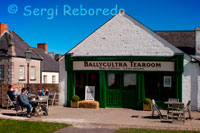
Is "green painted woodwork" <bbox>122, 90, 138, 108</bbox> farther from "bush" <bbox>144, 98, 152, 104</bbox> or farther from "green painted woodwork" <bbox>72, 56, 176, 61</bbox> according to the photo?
"green painted woodwork" <bbox>72, 56, 176, 61</bbox>

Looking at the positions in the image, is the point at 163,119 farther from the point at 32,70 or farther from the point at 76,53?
the point at 32,70

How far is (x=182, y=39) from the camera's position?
1841cm

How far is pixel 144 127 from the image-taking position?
10.2 metres

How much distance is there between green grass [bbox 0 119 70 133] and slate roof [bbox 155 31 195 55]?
10675 mm

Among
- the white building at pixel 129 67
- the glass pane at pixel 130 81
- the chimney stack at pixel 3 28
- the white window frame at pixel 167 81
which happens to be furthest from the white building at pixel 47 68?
the white window frame at pixel 167 81

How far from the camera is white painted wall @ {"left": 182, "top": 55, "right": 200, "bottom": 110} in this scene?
15031 millimetres

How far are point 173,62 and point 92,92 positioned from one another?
546cm

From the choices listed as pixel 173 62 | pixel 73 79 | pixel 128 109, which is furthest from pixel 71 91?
pixel 173 62

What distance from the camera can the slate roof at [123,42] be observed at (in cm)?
1553

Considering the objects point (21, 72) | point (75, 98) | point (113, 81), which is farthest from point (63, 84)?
point (21, 72)

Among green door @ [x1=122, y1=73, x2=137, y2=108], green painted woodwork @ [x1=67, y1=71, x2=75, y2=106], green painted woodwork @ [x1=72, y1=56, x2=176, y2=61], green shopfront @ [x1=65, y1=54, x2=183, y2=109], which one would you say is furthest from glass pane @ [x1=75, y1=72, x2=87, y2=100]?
green door @ [x1=122, y1=73, x2=137, y2=108]

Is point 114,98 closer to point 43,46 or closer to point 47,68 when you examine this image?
point 47,68

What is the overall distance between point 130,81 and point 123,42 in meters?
2.51

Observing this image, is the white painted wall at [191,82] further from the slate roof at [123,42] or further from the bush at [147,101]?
the bush at [147,101]
